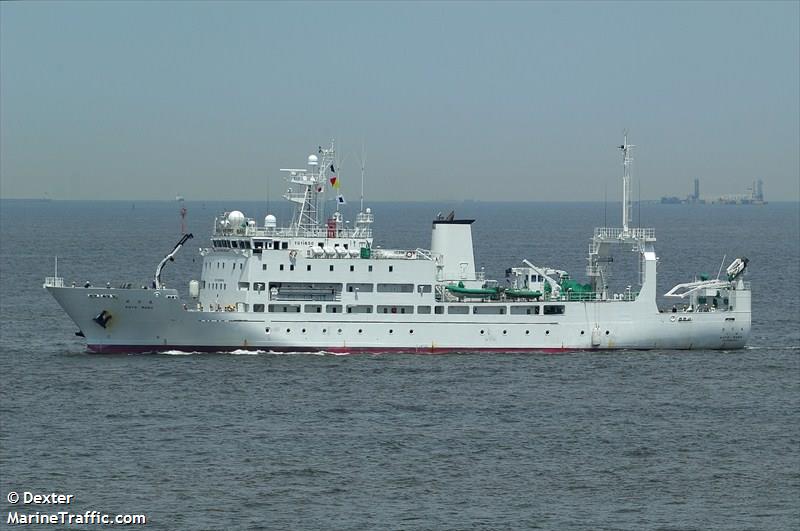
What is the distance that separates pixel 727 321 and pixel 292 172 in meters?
17.8

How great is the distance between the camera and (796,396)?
45906mm

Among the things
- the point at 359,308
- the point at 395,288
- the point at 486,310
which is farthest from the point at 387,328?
the point at 486,310

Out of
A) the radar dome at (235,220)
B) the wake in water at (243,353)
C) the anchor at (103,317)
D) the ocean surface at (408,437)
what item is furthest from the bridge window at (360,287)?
the anchor at (103,317)

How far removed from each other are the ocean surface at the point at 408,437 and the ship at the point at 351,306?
96 centimetres

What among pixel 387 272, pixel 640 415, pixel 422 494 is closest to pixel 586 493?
pixel 422 494

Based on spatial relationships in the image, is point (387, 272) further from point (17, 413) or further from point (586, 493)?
point (586, 493)

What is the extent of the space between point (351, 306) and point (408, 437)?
15.2 meters

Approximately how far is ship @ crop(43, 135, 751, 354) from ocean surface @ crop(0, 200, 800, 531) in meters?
0.96

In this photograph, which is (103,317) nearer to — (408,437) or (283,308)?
(283,308)

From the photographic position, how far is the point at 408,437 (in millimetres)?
38844

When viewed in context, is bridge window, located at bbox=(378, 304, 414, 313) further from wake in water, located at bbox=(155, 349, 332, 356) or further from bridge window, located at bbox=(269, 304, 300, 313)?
bridge window, located at bbox=(269, 304, 300, 313)

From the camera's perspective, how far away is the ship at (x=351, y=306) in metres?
52.3

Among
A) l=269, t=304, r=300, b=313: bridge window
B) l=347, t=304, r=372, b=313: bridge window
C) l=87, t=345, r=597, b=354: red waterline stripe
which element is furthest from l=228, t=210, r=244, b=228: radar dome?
l=347, t=304, r=372, b=313: bridge window

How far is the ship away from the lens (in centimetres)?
5234
